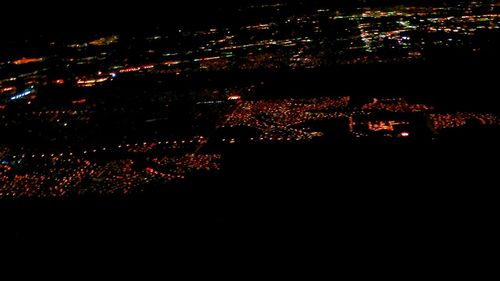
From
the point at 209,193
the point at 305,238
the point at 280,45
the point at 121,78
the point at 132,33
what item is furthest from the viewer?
the point at 132,33

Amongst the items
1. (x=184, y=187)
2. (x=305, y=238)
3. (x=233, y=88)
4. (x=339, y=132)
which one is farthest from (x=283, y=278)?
(x=233, y=88)

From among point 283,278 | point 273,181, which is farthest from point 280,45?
point 283,278

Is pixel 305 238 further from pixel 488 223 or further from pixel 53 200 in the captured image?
pixel 53 200

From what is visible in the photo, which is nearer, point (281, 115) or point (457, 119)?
point (457, 119)

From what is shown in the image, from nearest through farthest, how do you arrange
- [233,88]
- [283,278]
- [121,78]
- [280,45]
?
[283,278] < [233,88] < [121,78] < [280,45]

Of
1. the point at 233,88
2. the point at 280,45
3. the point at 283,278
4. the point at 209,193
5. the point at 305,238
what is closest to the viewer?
the point at 283,278

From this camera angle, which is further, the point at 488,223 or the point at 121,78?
the point at 121,78

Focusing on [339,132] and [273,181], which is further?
[339,132]

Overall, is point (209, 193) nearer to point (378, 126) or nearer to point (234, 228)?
point (234, 228)

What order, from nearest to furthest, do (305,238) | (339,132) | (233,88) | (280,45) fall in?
(305,238) → (339,132) → (233,88) → (280,45)
